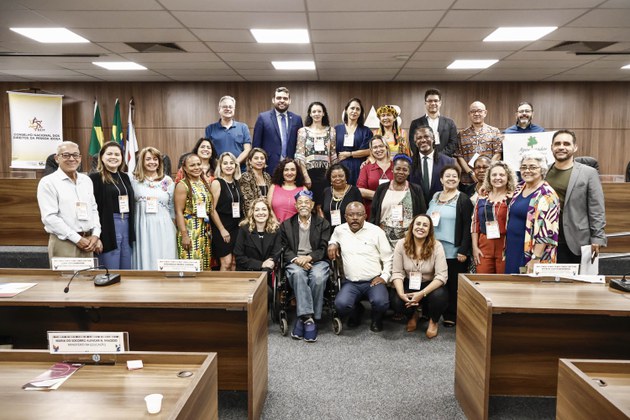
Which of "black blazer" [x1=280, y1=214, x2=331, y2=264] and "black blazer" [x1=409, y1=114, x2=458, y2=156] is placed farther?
"black blazer" [x1=409, y1=114, x2=458, y2=156]

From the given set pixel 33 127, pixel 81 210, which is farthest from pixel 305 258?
pixel 33 127

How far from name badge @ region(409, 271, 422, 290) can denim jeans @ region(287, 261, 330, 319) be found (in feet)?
2.35

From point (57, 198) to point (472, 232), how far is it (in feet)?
10.9

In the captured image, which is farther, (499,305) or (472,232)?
(472,232)

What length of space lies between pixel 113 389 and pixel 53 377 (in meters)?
0.25

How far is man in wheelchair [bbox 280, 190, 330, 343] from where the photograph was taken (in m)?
3.77

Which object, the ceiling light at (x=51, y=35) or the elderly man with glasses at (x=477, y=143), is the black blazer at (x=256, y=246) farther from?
the ceiling light at (x=51, y=35)

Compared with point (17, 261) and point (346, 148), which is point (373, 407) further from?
point (17, 261)

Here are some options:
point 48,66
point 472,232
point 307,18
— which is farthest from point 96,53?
point 472,232

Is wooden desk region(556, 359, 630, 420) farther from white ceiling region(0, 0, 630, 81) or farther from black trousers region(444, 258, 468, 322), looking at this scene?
white ceiling region(0, 0, 630, 81)

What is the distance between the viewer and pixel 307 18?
472cm

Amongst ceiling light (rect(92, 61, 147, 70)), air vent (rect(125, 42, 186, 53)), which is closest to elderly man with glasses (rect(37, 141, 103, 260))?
air vent (rect(125, 42, 186, 53))

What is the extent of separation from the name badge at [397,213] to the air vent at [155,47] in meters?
3.70

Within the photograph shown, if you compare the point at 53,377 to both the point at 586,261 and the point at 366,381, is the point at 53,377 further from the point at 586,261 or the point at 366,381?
the point at 586,261
